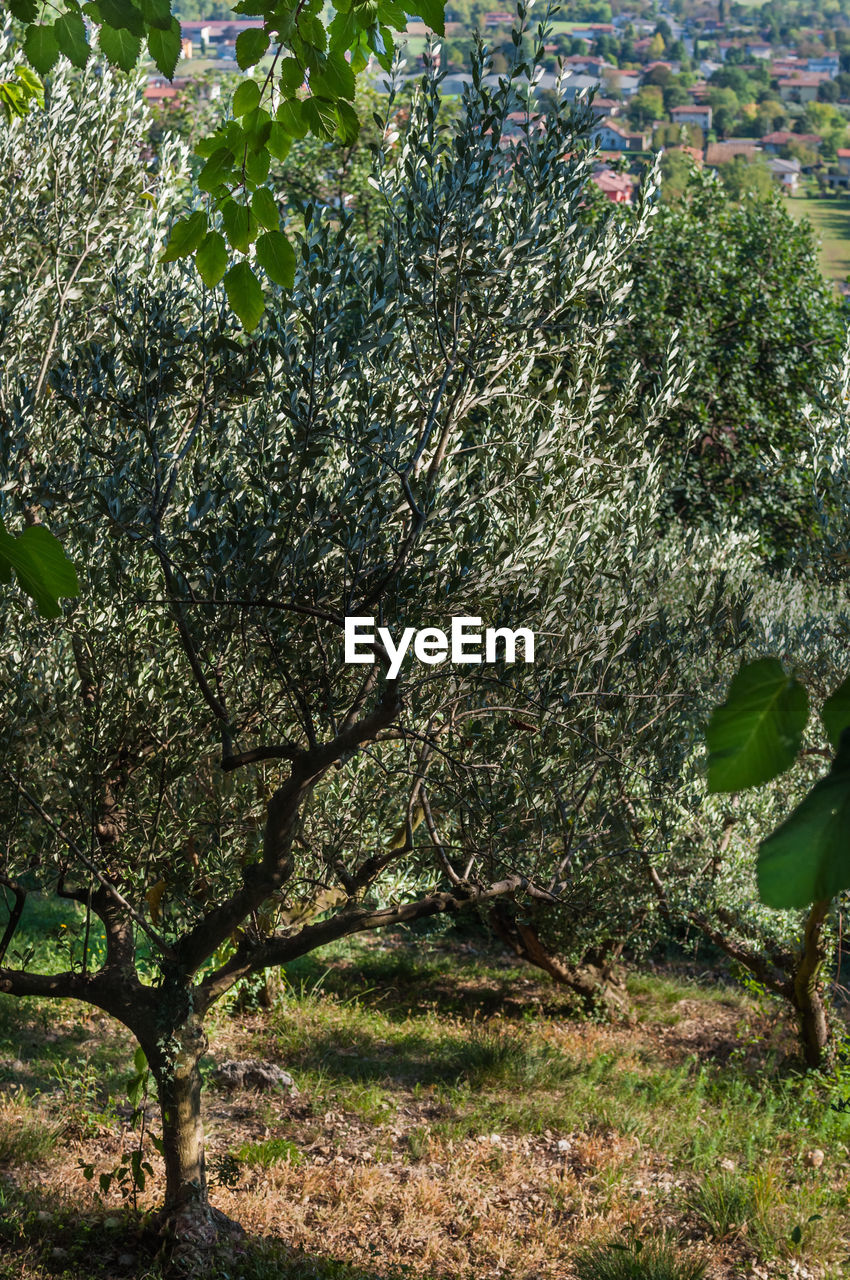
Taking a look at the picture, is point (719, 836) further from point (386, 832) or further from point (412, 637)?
point (412, 637)

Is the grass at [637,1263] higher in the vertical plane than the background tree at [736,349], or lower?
lower

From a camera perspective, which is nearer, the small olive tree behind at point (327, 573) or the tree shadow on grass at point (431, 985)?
the small olive tree behind at point (327, 573)

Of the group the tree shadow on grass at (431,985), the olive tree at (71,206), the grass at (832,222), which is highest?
the grass at (832,222)

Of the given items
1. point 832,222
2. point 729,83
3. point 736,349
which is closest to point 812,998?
point 736,349

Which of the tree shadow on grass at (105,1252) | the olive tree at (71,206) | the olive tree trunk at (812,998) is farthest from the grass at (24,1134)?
the olive tree trunk at (812,998)

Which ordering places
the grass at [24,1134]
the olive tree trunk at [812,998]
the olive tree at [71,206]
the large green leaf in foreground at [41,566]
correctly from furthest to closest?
1. the olive tree trunk at [812,998]
2. the grass at [24,1134]
3. the olive tree at [71,206]
4. the large green leaf in foreground at [41,566]

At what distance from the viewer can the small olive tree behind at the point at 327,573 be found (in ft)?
15.2

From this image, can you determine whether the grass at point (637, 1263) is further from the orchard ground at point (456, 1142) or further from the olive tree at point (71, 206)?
the olive tree at point (71, 206)

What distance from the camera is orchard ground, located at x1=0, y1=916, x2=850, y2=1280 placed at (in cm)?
705

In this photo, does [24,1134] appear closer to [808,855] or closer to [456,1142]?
[456,1142]

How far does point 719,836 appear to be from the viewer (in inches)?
390

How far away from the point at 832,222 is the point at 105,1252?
235 ft

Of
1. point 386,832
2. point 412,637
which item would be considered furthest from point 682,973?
point 412,637

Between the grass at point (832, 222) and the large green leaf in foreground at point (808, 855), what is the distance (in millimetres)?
54234
